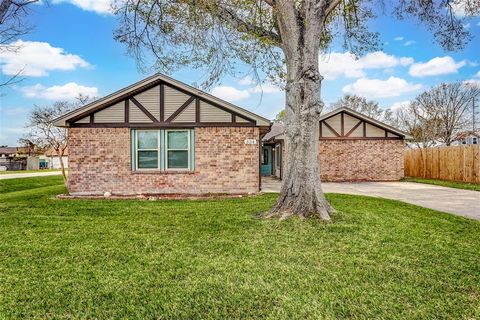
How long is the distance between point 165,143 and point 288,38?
6872mm

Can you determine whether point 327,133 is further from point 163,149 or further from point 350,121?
point 163,149

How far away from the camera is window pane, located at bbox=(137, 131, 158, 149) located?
1325 cm

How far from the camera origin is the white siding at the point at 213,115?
13125 mm

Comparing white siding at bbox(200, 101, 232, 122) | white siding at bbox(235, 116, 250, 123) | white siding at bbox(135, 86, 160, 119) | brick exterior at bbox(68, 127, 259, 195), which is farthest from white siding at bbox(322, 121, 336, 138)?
white siding at bbox(135, 86, 160, 119)

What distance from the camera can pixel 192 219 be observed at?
7965mm

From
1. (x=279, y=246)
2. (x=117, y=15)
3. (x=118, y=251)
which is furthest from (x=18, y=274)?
(x=117, y=15)

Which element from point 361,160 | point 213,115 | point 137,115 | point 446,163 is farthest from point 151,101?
point 446,163

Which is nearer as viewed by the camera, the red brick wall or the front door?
the red brick wall

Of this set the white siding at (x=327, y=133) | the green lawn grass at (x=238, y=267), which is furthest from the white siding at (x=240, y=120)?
the white siding at (x=327, y=133)

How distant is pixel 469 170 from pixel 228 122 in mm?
13496

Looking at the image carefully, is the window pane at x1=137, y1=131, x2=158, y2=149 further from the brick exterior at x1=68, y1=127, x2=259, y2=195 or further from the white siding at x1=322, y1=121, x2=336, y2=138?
the white siding at x1=322, y1=121, x2=336, y2=138

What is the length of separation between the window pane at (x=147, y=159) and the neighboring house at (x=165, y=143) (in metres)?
0.18

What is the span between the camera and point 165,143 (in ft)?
43.5

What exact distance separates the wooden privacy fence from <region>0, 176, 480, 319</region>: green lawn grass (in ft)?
39.8
